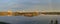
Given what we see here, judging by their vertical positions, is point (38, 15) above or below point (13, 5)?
below

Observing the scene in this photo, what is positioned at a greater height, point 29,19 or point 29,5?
point 29,5

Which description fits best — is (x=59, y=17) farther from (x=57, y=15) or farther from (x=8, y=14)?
(x=8, y=14)

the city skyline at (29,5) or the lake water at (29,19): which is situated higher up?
the city skyline at (29,5)

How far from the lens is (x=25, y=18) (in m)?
0.74

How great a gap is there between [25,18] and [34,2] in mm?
164

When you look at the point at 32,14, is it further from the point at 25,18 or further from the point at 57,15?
the point at 57,15

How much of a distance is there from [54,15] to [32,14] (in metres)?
0.19

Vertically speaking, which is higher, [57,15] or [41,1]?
[41,1]

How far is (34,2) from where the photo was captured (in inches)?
29.5

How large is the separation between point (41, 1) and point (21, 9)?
0.63 feet

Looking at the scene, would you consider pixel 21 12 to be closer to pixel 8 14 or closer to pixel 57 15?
pixel 8 14

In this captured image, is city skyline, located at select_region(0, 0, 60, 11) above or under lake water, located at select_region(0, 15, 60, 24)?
above

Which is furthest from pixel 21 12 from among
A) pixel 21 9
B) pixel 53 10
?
pixel 53 10

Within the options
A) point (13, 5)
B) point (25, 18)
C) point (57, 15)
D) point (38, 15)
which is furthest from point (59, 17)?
point (13, 5)
